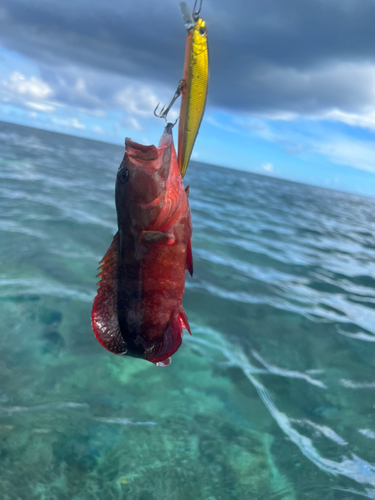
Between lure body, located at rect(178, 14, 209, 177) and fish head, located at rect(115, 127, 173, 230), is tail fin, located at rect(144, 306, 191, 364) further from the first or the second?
lure body, located at rect(178, 14, 209, 177)

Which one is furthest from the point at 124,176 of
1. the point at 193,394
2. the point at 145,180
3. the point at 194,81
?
the point at 193,394

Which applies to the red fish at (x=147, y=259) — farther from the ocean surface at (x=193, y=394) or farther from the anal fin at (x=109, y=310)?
the ocean surface at (x=193, y=394)

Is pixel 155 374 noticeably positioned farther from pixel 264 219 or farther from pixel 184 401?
pixel 264 219

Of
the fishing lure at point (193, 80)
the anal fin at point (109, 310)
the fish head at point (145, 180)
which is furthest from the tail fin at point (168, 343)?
the fishing lure at point (193, 80)

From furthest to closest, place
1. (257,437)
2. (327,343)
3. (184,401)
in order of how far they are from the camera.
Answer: (327,343) → (184,401) → (257,437)

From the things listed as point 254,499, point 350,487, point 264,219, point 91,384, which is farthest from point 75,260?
point 264,219

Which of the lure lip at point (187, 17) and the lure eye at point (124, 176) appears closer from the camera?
the lure lip at point (187, 17)
